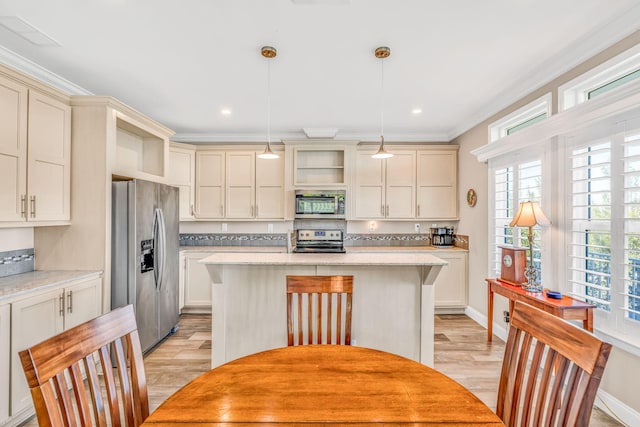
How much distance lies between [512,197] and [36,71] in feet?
15.4

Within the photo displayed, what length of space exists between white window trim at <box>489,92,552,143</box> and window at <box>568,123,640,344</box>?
596 mm

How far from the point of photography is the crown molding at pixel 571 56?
2.03m

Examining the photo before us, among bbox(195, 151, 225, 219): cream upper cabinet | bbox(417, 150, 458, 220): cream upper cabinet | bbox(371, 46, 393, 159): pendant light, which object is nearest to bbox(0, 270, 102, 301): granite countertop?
bbox(195, 151, 225, 219): cream upper cabinet

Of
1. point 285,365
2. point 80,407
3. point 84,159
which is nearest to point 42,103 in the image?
point 84,159

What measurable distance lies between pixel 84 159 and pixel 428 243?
4.47m

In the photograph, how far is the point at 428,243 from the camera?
16.3 ft

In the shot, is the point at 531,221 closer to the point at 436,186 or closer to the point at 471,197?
the point at 471,197

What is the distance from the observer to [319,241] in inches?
122

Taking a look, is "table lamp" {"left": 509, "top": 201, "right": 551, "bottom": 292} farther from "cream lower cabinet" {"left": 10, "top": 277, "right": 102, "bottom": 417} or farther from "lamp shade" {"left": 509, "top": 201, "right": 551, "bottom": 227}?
"cream lower cabinet" {"left": 10, "top": 277, "right": 102, "bottom": 417}

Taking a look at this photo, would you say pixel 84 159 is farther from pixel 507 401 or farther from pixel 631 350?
pixel 631 350

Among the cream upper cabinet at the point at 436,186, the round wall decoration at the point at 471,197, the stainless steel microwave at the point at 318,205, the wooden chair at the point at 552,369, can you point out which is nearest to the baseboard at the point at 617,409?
the wooden chair at the point at 552,369

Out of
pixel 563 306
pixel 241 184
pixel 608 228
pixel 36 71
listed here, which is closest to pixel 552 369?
pixel 563 306

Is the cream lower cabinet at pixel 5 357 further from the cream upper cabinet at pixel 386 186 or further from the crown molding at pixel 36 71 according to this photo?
the cream upper cabinet at pixel 386 186

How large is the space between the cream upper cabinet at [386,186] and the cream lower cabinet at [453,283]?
0.85 m
